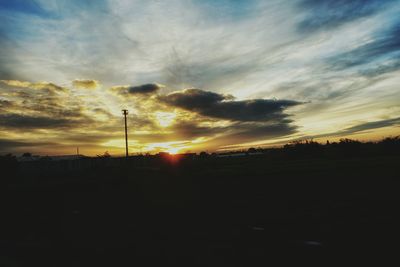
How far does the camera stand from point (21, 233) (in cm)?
909

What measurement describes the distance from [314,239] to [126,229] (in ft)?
17.5

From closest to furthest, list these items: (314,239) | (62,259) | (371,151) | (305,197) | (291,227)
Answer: (62,259) < (314,239) < (291,227) < (305,197) < (371,151)

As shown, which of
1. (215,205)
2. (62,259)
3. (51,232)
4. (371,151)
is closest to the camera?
(62,259)

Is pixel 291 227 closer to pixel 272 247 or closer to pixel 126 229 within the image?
pixel 272 247

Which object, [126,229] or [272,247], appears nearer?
[272,247]

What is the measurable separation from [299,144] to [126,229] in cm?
7701

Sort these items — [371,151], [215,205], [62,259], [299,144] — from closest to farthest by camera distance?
[62,259], [215,205], [371,151], [299,144]

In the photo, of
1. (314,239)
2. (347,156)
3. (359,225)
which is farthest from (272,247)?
(347,156)

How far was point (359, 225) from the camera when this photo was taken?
8.20m

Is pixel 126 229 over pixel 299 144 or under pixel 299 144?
under

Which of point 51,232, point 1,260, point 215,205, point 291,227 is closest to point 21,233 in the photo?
point 51,232

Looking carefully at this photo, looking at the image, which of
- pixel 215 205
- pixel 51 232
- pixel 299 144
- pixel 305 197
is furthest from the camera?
pixel 299 144

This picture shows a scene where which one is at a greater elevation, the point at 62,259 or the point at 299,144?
the point at 299,144

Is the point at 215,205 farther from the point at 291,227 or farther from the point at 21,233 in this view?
the point at 21,233
